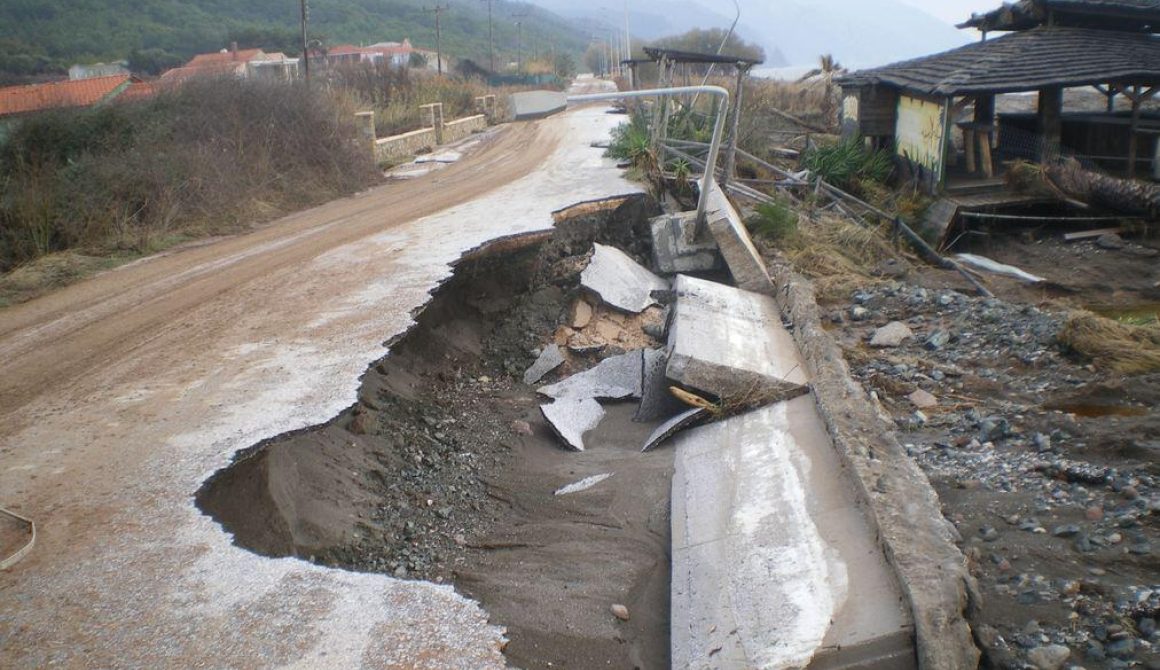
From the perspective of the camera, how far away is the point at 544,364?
8.73 m

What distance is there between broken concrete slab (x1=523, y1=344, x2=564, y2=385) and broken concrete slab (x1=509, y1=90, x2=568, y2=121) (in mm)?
2632

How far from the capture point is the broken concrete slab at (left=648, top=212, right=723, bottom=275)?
414 inches

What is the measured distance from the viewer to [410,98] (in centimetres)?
3050

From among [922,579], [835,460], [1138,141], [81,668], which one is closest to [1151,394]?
[835,460]

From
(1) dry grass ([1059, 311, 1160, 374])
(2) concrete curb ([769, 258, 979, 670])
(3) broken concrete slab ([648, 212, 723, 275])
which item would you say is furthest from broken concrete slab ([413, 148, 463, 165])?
(2) concrete curb ([769, 258, 979, 670])

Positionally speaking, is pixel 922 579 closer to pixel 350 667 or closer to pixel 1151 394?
pixel 350 667

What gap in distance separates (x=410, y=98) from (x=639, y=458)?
26149mm

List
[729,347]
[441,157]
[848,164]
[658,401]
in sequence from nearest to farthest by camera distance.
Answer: [729,347] < [658,401] < [848,164] < [441,157]

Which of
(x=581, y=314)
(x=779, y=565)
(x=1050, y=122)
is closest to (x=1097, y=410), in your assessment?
(x=779, y=565)

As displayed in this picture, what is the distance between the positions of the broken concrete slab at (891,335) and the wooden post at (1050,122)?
32.4ft

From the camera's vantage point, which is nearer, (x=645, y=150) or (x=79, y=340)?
(x=79, y=340)

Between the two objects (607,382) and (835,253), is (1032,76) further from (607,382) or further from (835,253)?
(607,382)

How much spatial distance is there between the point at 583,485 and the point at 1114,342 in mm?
4079

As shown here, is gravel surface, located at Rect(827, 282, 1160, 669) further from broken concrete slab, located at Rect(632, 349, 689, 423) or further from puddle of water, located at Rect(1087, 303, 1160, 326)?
puddle of water, located at Rect(1087, 303, 1160, 326)
